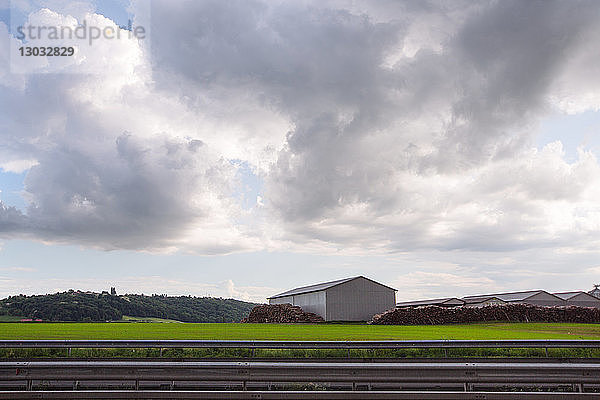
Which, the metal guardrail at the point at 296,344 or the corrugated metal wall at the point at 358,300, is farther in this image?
the corrugated metal wall at the point at 358,300

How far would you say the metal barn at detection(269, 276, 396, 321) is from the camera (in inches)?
2157

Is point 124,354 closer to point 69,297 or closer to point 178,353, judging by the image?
point 178,353

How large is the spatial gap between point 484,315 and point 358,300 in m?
12.6

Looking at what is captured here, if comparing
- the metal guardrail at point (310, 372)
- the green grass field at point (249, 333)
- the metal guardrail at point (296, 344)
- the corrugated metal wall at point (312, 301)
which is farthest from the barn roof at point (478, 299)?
the metal guardrail at point (310, 372)

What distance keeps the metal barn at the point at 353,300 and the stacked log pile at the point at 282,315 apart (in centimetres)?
130

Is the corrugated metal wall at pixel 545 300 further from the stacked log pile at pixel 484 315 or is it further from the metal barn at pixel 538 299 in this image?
the stacked log pile at pixel 484 315

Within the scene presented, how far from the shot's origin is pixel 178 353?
63.7ft

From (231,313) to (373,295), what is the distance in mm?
49623

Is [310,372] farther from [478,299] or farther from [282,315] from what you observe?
[478,299]

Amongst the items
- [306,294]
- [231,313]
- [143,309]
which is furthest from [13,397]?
[231,313]

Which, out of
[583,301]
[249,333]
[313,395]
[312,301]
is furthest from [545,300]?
[313,395]

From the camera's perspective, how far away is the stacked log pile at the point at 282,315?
5590 centimetres

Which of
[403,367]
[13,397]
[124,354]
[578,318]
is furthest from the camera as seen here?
[578,318]

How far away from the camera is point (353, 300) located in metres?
55.5
